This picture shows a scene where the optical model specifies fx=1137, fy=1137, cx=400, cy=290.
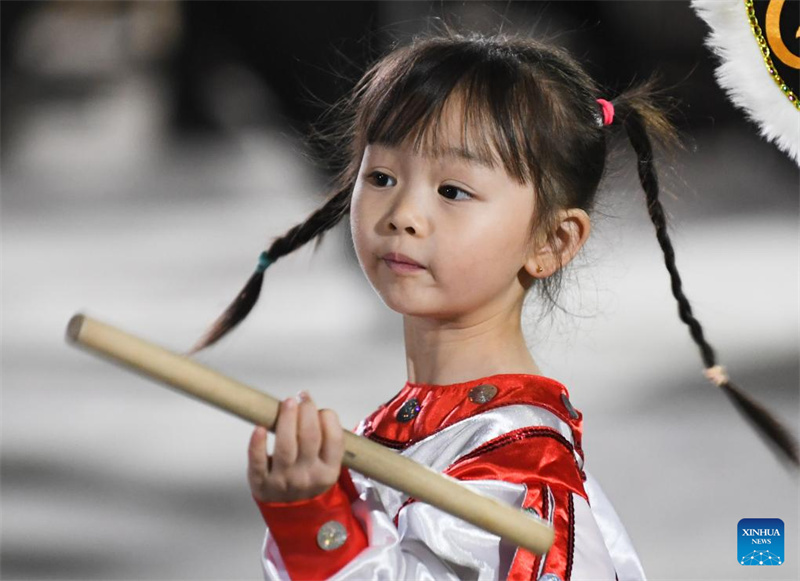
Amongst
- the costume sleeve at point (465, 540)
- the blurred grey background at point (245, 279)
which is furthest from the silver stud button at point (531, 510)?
the blurred grey background at point (245, 279)

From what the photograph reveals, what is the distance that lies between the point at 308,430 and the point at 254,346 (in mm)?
1739

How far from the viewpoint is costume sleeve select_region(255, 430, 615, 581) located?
2.28 feet

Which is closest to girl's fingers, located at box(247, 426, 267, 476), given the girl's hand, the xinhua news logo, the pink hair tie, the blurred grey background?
the girl's hand

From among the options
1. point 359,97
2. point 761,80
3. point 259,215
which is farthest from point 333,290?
point 359,97

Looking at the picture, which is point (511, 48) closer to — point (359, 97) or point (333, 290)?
point (359, 97)

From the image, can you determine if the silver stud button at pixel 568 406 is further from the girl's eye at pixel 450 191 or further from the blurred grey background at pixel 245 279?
the blurred grey background at pixel 245 279

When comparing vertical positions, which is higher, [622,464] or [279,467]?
[622,464]

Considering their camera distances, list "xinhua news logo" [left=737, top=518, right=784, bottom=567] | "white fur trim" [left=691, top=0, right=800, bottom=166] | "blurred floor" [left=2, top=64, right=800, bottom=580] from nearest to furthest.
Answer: "white fur trim" [left=691, top=0, right=800, bottom=166] → "xinhua news logo" [left=737, top=518, right=784, bottom=567] → "blurred floor" [left=2, top=64, right=800, bottom=580]

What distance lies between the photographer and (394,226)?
2.59ft

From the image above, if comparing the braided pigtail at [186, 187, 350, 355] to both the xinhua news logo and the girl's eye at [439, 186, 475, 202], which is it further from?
the xinhua news logo

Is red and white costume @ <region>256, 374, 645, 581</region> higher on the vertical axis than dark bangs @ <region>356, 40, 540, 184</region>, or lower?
lower

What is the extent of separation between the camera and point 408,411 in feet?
2.80

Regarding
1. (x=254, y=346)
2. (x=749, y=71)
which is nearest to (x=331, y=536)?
(x=749, y=71)

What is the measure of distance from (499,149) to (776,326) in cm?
177
